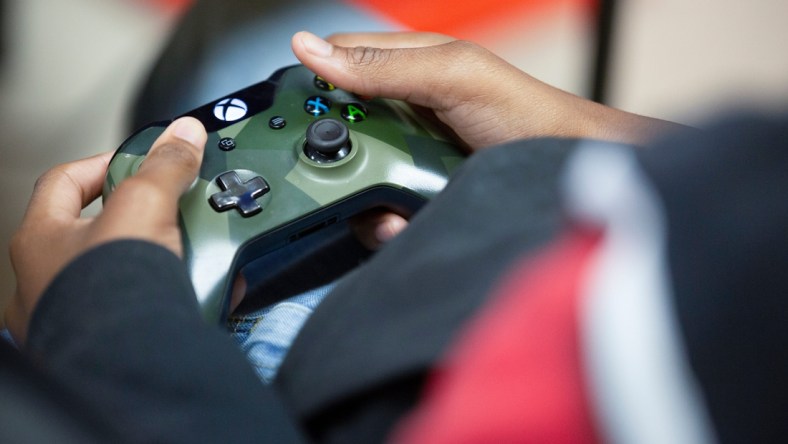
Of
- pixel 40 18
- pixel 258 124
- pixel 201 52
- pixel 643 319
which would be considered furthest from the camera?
pixel 40 18

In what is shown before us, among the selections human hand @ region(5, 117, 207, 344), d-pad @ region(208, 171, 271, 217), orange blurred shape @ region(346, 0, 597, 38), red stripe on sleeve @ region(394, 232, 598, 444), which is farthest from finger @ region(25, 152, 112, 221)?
orange blurred shape @ region(346, 0, 597, 38)

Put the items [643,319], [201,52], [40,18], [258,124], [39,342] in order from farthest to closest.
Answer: [40,18] → [201,52] → [258,124] → [39,342] → [643,319]

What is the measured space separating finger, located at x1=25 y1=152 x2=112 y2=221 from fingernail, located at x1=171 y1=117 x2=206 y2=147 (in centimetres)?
9

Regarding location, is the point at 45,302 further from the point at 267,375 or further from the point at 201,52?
the point at 201,52

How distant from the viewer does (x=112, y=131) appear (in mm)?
913

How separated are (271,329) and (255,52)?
1.45ft

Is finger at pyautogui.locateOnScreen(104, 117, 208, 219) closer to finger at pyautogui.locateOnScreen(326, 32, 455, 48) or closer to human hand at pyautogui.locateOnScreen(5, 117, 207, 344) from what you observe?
human hand at pyautogui.locateOnScreen(5, 117, 207, 344)

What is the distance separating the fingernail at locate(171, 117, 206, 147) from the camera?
52 centimetres

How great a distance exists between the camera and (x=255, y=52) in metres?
0.84

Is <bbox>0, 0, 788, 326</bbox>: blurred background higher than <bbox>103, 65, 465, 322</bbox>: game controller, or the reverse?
<bbox>103, 65, 465, 322</bbox>: game controller

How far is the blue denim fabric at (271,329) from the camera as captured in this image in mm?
466

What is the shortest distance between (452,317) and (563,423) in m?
0.06

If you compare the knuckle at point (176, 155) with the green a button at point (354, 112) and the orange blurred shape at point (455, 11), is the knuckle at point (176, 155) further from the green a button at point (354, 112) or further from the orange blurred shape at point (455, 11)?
the orange blurred shape at point (455, 11)

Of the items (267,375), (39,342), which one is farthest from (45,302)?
(267,375)
